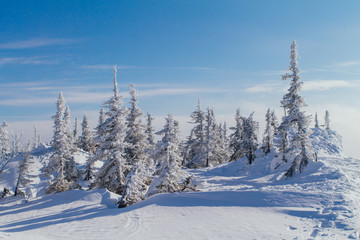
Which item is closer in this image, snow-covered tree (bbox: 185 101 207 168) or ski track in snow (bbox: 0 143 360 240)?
ski track in snow (bbox: 0 143 360 240)

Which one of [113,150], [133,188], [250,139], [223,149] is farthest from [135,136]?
[223,149]

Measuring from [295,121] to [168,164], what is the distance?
1486 cm

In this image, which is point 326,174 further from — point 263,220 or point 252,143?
point 252,143

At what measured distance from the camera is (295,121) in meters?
24.8

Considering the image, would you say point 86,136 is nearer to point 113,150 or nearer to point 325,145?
point 113,150

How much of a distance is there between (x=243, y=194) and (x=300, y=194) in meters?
3.24

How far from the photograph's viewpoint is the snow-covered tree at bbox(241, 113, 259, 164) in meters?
42.6

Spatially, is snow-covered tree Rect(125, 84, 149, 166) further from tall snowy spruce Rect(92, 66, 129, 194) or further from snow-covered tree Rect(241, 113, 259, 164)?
snow-covered tree Rect(241, 113, 259, 164)

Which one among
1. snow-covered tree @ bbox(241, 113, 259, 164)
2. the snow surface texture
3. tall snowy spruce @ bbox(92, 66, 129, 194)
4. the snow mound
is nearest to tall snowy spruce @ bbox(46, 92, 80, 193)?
tall snowy spruce @ bbox(92, 66, 129, 194)

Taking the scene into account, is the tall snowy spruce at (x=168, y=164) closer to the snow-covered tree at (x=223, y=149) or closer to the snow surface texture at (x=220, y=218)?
the snow surface texture at (x=220, y=218)

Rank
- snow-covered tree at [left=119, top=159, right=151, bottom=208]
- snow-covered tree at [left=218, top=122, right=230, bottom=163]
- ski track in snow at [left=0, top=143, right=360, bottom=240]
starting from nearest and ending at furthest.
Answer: ski track in snow at [left=0, top=143, right=360, bottom=240] < snow-covered tree at [left=119, top=159, right=151, bottom=208] < snow-covered tree at [left=218, top=122, right=230, bottom=163]

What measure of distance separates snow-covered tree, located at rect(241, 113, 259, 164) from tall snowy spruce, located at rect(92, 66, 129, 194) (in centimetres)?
2620

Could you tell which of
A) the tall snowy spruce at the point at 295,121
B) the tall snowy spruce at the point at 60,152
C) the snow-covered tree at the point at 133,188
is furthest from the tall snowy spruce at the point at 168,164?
the tall snowy spruce at the point at 60,152

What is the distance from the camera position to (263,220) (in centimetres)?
1062
